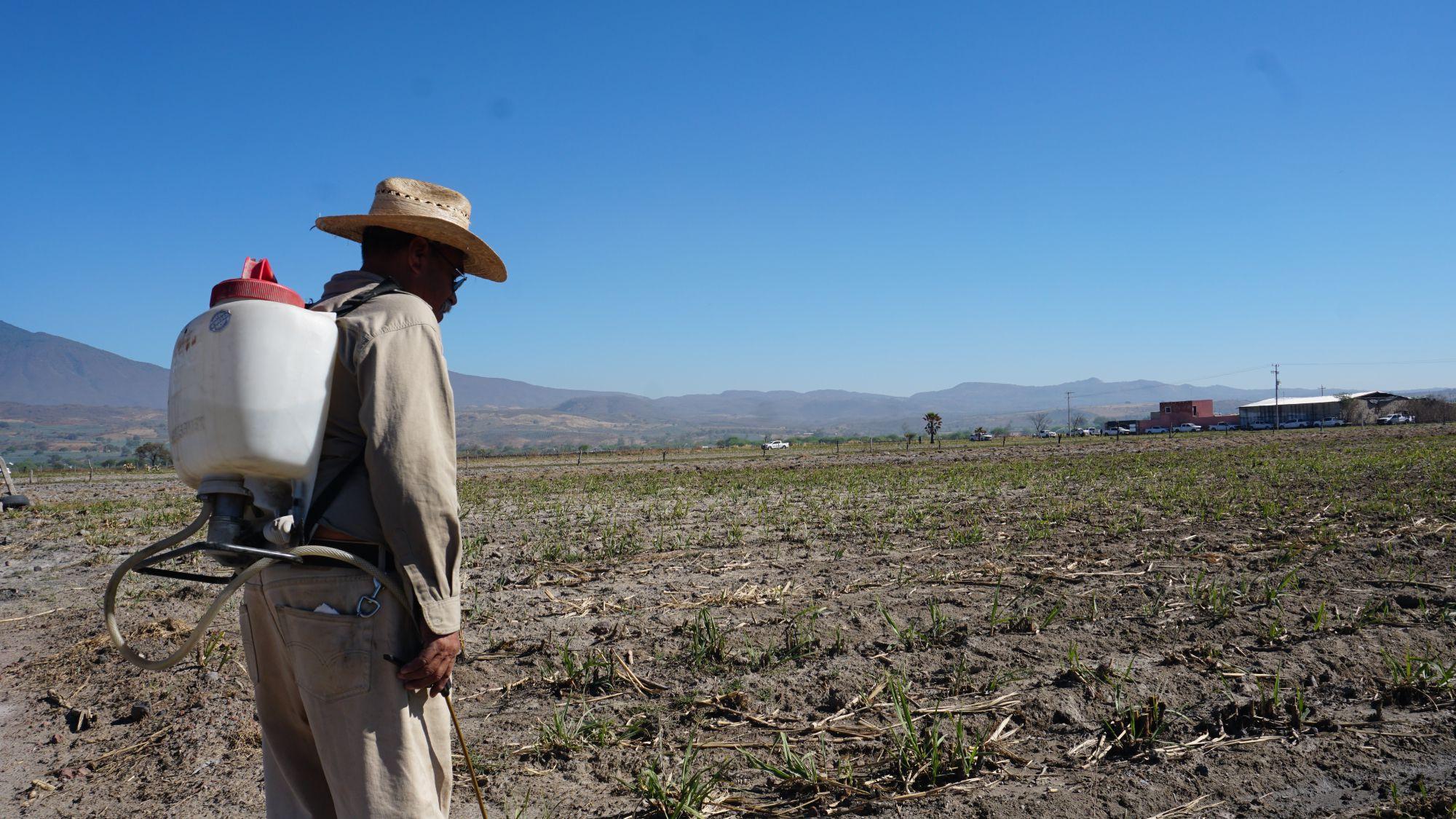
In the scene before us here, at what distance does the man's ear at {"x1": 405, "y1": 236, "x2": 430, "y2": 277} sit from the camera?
2.58 meters

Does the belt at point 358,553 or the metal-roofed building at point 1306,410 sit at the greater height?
the metal-roofed building at point 1306,410

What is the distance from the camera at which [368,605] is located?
212 cm

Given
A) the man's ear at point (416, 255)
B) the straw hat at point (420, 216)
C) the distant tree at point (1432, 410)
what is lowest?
the man's ear at point (416, 255)

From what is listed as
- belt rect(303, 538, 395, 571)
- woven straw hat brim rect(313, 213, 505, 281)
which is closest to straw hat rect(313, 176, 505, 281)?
woven straw hat brim rect(313, 213, 505, 281)

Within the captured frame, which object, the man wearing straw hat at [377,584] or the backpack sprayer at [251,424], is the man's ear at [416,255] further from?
the backpack sprayer at [251,424]

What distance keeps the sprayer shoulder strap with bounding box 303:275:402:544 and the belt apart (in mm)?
48

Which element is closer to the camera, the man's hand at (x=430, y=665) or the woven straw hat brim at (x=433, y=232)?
the man's hand at (x=430, y=665)

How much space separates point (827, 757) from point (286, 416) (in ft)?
8.66

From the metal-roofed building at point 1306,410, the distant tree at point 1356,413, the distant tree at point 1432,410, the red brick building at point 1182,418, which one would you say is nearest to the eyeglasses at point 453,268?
the distant tree at point 1356,413

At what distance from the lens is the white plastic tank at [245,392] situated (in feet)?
6.44

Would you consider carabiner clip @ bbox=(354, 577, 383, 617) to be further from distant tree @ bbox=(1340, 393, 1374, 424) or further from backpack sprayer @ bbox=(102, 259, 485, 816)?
distant tree @ bbox=(1340, 393, 1374, 424)

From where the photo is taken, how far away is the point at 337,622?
2111mm

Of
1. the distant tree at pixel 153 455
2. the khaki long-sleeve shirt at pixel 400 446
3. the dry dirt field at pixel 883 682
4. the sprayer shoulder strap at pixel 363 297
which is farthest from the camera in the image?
the distant tree at pixel 153 455

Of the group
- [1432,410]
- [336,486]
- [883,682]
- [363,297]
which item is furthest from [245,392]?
[1432,410]
